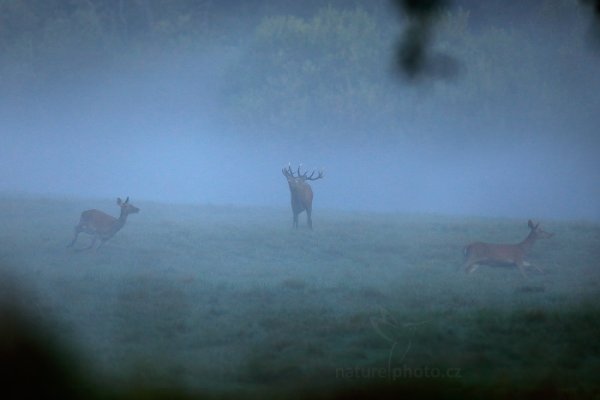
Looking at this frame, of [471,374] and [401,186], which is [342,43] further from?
[471,374]

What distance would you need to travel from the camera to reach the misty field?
349 inches

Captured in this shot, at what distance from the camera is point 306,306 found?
11719mm

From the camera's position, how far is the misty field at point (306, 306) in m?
8.87

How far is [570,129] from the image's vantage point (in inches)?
1045

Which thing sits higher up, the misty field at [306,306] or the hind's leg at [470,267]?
the hind's leg at [470,267]

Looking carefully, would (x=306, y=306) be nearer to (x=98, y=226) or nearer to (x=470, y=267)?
(x=470, y=267)

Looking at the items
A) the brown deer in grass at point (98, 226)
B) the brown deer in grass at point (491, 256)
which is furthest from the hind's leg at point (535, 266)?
the brown deer in grass at point (98, 226)

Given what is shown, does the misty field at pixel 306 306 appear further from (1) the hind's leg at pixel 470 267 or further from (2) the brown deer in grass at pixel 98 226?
(2) the brown deer in grass at pixel 98 226

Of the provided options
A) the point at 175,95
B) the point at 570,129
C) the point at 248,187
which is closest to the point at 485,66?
the point at 570,129

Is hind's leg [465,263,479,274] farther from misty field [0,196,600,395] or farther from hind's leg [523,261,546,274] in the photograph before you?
hind's leg [523,261,546,274]

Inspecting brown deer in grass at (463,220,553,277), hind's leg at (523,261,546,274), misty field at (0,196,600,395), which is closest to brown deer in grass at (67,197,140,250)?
misty field at (0,196,600,395)

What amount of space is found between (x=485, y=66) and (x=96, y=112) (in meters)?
13.0

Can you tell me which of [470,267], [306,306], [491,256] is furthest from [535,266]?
[306,306]

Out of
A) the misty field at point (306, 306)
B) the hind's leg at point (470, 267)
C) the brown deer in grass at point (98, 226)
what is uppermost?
the brown deer in grass at point (98, 226)
